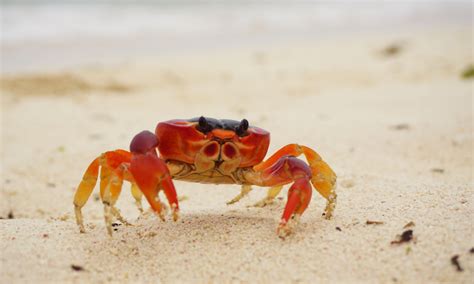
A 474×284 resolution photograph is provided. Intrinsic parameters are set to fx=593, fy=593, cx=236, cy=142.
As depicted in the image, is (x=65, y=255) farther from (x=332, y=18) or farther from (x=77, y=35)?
(x=332, y=18)

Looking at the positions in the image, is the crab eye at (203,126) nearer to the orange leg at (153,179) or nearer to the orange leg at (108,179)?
the orange leg at (153,179)

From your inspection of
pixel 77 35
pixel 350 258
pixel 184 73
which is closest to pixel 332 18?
pixel 77 35

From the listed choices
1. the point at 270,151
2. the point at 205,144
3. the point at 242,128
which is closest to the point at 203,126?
the point at 205,144

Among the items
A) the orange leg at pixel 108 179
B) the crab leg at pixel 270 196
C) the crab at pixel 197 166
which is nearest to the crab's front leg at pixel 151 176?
the crab at pixel 197 166

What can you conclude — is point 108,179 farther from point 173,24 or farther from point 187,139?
point 173,24

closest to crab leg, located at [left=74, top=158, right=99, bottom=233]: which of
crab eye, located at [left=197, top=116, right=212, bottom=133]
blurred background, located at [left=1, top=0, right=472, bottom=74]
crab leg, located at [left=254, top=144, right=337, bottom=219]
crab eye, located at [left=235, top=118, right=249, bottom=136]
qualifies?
crab eye, located at [left=197, top=116, right=212, bottom=133]

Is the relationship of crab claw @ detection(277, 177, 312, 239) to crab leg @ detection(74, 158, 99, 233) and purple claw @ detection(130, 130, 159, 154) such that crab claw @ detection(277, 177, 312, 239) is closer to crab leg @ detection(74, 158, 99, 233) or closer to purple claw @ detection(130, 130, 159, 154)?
purple claw @ detection(130, 130, 159, 154)
